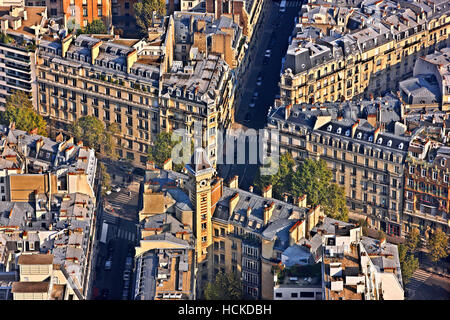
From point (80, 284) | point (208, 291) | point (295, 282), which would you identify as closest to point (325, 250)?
point (295, 282)
